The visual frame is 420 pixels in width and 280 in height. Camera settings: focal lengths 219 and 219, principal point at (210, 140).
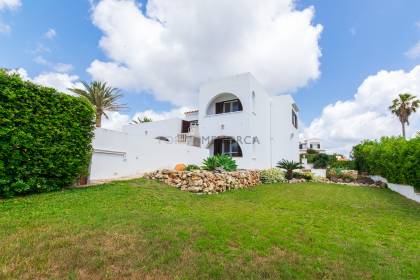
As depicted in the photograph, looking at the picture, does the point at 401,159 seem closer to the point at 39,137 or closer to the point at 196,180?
the point at 196,180

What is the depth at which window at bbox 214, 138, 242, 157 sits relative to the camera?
19.9 metres

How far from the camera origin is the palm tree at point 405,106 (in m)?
29.6

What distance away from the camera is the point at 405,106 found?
30078 mm

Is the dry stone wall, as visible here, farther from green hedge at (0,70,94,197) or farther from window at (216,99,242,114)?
window at (216,99,242,114)

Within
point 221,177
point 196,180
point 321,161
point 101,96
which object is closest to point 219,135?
point 221,177

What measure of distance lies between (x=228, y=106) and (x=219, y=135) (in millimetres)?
3211

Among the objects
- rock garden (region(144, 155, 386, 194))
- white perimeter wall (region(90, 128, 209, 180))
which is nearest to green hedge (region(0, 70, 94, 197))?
white perimeter wall (region(90, 128, 209, 180))

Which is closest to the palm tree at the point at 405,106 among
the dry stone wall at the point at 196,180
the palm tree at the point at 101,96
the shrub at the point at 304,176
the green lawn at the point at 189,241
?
the shrub at the point at 304,176

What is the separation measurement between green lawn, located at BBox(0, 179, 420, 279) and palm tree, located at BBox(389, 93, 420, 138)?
3095 centimetres

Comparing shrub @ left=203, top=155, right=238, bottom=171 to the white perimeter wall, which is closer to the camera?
the white perimeter wall

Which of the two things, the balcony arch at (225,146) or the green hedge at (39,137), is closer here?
the green hedge at (39,137)

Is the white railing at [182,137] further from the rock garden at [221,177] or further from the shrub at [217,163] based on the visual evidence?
the shrub at [217,163]

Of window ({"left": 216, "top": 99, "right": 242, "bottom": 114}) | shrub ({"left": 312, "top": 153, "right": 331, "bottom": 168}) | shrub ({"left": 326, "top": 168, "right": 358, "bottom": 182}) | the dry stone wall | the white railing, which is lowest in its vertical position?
the dry stone wall

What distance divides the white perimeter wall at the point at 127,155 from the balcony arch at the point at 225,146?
4.53 m
